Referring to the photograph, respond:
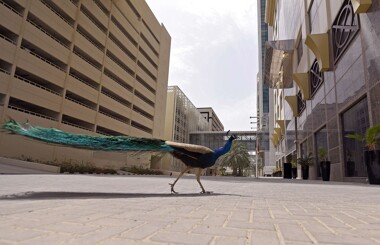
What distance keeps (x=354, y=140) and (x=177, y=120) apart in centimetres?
5441

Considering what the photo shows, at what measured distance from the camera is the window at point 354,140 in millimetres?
12547

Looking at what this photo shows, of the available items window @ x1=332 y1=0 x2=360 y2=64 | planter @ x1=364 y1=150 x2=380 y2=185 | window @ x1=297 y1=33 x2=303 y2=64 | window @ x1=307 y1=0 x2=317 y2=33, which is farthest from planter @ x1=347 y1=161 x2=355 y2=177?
window @ x1=297 y1=33 x2=303 y2=64

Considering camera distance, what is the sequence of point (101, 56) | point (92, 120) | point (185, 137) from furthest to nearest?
1. point (185, 137)
2. point (101, 56)
3. point (92, 120)

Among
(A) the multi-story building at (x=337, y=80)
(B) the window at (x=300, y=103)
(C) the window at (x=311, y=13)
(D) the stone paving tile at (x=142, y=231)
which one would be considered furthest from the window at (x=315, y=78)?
(D) the stone paving tile at (x=142, y=231)

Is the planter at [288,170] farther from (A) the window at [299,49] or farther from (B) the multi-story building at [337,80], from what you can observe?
(A) the window at [299,49]

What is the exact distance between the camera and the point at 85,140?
5.71 metres

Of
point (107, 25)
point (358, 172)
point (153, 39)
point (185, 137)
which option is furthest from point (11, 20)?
point (185, 137)

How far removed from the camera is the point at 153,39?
5241 cm

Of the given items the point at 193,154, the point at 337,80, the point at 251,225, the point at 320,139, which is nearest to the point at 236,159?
the point at 320,139

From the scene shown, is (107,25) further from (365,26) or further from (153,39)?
(365,26)

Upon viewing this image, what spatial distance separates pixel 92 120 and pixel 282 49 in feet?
77.1

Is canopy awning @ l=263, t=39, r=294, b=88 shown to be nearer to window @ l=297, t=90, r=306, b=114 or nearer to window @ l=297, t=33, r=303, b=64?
window @ l=297, t=33, r=303, b=64

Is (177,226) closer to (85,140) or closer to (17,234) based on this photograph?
(17,234)

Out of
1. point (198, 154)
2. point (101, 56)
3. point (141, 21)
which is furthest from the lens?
point (141, 21)
